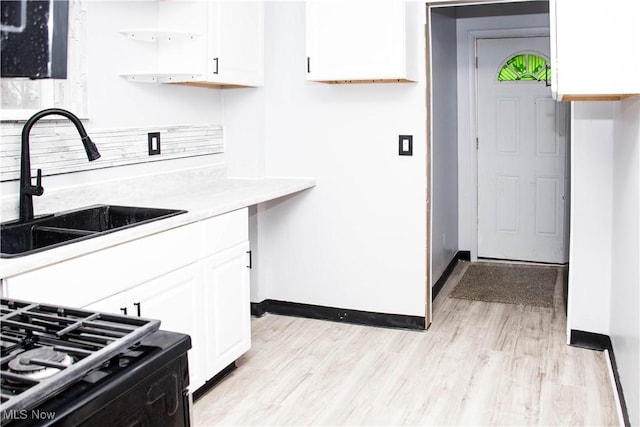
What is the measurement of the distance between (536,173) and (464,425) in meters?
3.16

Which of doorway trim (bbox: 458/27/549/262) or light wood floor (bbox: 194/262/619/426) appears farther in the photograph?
doorway trim (bbox: 458/27/549/262)

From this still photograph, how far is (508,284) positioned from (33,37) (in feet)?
13.8

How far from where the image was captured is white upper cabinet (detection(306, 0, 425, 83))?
3.24m

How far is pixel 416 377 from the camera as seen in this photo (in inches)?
119

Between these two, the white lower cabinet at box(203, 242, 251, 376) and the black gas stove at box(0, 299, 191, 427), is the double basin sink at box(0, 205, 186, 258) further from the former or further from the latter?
the black gas stove at box(0, 299, 191, 427)

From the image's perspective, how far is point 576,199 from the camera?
3.26m

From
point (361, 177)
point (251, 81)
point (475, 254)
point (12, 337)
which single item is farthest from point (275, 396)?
point (475, 254)

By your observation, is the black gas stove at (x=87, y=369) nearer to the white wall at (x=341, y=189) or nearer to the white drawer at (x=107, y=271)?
the white drawer at (x=107, y=271)

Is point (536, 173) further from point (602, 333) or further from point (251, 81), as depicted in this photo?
point (251, 81)

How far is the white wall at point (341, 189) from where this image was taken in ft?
11.8

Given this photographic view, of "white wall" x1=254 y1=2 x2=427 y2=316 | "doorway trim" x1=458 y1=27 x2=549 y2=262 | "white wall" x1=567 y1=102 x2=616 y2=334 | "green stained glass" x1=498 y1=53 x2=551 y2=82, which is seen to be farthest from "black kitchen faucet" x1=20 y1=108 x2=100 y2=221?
"green stained glass" x1=498 y1=53 x2=551 y2=82

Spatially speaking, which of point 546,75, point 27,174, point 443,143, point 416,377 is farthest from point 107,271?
point 546,75

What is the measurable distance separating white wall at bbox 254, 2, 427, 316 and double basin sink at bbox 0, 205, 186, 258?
1288 millimetres

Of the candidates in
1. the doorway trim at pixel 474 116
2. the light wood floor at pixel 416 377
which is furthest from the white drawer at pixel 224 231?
the doorway trim at pixel 474 116
